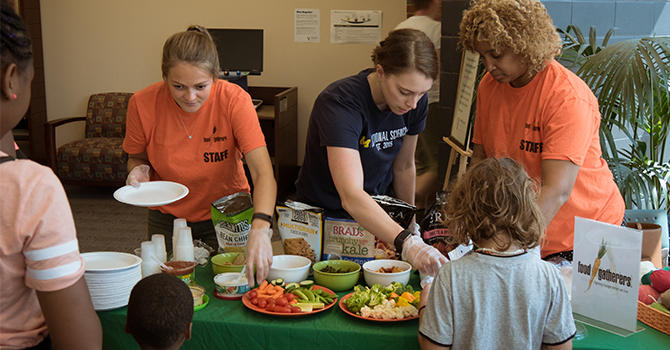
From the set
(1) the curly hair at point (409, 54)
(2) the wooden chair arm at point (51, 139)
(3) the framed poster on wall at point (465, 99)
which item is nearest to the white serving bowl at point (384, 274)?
(1) the curly hair at point (409, 54)

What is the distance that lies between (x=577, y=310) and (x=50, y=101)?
6.38 meters

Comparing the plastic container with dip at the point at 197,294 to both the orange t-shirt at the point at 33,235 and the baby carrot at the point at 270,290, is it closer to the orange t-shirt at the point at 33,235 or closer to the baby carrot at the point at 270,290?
the baby carrot at the point at 270,290

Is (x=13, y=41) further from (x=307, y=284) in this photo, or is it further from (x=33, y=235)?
(x=307, y=284)

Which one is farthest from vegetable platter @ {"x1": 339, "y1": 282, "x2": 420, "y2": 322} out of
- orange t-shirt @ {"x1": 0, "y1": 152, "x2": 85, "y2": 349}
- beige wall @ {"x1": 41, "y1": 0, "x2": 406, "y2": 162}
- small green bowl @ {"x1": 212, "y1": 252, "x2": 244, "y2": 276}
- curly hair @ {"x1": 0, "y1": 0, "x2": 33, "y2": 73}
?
beige wall @ {"x1": 41, "y1": 0, "x2": 406, "y2": 162}

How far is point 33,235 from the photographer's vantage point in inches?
35.9

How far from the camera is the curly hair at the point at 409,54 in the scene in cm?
168

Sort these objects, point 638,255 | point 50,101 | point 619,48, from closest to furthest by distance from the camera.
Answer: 1. point 638,255
2. point 619,48
3. point 50,101

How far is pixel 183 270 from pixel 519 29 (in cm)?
123

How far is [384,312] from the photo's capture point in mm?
1504

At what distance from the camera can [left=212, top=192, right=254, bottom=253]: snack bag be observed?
1857mm

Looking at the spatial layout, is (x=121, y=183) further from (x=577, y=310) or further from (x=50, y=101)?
(x=577, y=310)

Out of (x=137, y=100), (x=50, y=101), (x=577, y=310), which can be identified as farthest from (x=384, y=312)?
(x=50, y=101)

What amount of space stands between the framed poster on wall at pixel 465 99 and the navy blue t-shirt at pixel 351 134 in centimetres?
102

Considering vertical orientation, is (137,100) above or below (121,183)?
above
